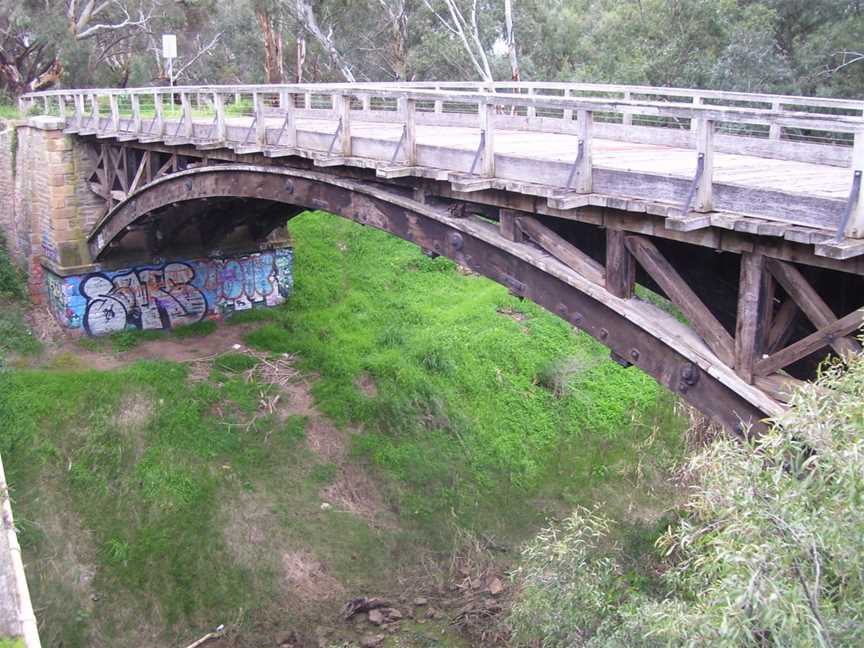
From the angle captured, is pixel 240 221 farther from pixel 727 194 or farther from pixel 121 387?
pixel 727 194

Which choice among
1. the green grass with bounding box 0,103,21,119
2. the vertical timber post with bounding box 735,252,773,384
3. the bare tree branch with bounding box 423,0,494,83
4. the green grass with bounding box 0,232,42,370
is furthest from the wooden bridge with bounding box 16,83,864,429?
the bare tree branch with bounding box 423,0,494,83

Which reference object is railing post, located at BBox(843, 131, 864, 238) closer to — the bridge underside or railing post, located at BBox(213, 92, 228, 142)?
the bridge underside

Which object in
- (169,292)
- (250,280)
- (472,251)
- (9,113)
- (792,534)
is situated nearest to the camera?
(792,534)

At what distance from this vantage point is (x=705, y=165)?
7531 millimetres

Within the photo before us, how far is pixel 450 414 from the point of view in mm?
19484

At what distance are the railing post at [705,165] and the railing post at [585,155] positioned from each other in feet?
4.50

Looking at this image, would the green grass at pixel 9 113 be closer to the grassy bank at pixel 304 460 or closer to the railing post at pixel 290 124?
the grassy bank at pixel 304 460

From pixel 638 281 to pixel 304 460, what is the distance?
33.6ft

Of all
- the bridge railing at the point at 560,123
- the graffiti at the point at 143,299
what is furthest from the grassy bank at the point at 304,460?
the bridge railing at the point at 560,123

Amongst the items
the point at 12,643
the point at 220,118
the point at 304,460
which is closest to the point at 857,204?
the point at 12,643

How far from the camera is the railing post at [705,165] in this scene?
7543 millimetres

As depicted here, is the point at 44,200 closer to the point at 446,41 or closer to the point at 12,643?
the point at 12,643

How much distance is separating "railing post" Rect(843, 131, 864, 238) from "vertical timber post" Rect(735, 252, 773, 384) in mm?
A: 870

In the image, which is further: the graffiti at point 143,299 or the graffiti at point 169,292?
the graffiti at point 143,299
